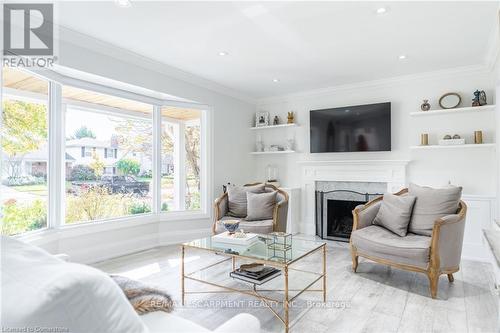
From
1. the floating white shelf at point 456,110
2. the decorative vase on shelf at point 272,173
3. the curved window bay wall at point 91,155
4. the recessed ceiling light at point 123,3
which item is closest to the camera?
the recessed ceiling light at point 123,3

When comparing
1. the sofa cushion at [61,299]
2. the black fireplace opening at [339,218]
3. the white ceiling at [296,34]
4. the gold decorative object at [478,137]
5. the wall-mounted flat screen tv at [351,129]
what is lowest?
the black fireplace opening at [339,218]

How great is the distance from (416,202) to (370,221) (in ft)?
1.68

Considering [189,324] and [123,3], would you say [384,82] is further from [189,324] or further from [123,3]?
[189,324]

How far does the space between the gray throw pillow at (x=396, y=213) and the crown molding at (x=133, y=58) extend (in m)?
3.03

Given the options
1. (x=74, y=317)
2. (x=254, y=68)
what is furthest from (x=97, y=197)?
(x=74, y=317)

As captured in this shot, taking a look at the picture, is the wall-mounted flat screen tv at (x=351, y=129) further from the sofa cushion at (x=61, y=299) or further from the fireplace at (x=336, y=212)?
the sofa cushion at (x=61, y=299)

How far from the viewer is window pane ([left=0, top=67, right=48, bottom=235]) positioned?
107 inches

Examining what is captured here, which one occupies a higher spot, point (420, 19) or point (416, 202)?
point (420, 19)

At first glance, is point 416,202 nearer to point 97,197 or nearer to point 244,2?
point 244,2

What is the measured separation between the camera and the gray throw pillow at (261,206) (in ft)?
12.6

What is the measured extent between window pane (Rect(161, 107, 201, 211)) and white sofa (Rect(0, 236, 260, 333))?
3.72 meters

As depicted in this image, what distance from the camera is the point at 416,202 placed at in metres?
3.10

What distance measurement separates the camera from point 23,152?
2914 mm

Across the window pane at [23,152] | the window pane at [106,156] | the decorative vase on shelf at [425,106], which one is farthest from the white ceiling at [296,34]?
the window pane at [106,156]
